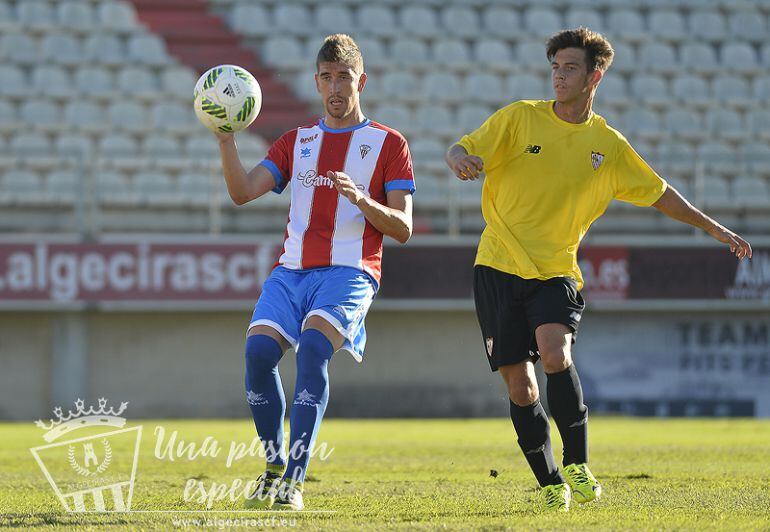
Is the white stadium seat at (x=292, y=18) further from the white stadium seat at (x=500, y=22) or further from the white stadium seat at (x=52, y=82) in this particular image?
the white stadium seat at (x=52, y=82)

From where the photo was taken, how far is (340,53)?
5223 mm

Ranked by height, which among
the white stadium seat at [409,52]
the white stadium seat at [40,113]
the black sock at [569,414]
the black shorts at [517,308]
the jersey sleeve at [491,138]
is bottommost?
the black sock at [569,414]

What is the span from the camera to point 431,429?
38.3 feet

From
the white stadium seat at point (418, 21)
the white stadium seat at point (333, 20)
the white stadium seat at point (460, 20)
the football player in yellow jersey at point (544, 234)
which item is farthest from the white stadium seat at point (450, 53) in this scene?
the football player in yellow jersey at point (544, 234)

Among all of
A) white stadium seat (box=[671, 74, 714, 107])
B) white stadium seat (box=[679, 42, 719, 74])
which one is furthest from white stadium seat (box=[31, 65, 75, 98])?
white stadium seat (box=[679, 42, 719, 74])

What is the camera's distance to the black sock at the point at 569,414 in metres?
5.32

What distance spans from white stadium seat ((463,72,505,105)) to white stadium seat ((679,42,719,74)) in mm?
2992

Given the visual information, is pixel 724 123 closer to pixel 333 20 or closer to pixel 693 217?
pixel 333 20

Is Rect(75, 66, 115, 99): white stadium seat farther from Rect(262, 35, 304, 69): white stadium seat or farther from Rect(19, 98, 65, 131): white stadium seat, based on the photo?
Rect(262, 35, 304, 69): white stadium seat

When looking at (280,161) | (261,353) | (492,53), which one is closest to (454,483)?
(261,353)

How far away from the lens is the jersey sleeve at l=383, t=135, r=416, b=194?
5.37m

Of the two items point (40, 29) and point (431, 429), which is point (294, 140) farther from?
point (40, 29)

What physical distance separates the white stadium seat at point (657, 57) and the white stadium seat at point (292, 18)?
4910 mm

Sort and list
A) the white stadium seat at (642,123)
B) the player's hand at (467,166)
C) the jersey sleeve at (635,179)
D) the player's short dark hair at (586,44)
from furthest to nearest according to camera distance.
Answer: the white stadium seat at (642,123) < the jersey sleeve at (635,179) < the player's short dark hair at (586,44) < the player's hand at (467,166)
